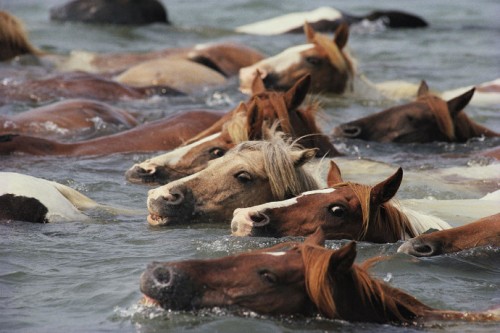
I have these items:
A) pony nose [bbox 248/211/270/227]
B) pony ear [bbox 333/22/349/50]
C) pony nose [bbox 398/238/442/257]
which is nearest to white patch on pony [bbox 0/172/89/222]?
pony nose [bbox 248/211/270/227]

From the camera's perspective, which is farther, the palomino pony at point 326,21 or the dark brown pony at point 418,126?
the palomino pony at point 326,21

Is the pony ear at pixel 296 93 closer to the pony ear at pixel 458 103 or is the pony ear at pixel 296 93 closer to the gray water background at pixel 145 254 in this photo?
the gray water background at pixel 145 254

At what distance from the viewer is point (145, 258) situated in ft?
19.1

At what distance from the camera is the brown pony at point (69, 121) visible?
9375 mm

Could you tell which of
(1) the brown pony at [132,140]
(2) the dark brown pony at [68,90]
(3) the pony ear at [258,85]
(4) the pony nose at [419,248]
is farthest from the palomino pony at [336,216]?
(2) the dark brown pony at [68,90]

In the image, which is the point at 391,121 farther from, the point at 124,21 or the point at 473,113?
the point at 124,21

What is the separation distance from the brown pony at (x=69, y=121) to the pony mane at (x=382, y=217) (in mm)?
4068

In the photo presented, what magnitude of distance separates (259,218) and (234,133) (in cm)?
174

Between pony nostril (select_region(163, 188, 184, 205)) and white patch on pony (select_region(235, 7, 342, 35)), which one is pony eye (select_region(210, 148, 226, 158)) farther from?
white patch on pony (select_region(235, 7, 342, 35))

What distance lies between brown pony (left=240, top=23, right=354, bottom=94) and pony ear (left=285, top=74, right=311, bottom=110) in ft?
10.3

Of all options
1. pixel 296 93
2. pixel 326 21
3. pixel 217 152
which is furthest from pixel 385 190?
pixel 326 21

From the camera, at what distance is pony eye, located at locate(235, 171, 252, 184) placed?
6414mm

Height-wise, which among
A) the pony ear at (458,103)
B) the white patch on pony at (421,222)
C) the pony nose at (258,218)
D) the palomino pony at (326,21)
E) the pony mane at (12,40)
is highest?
the pony nose at (258,218)

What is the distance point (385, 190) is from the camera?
5.65m
